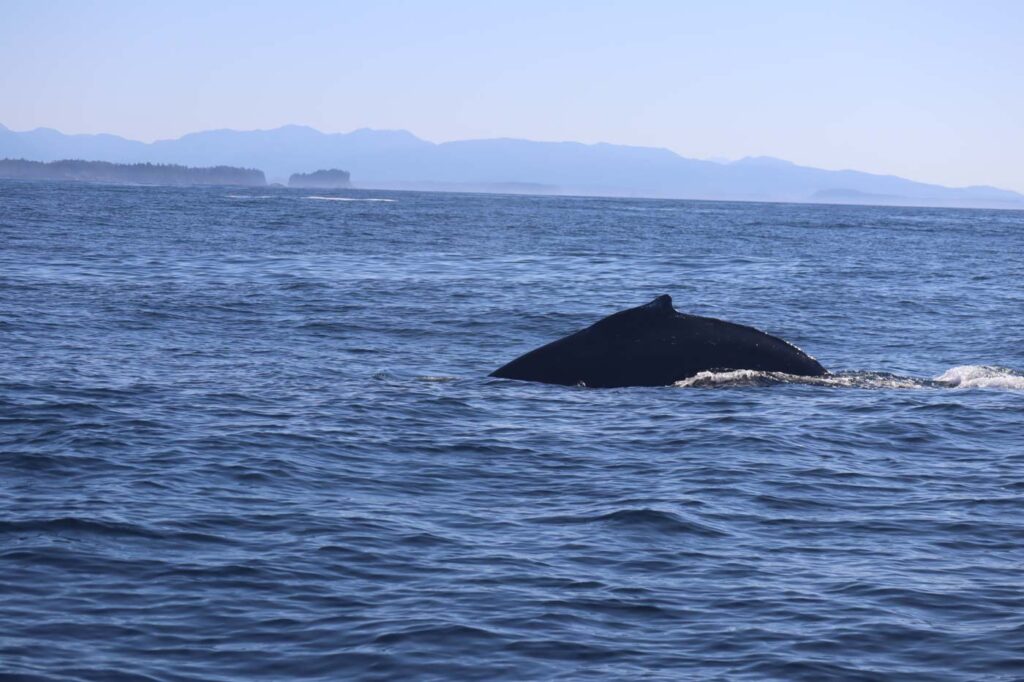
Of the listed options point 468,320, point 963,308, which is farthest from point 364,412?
point 963,308

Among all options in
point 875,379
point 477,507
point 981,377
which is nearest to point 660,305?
point 875,379

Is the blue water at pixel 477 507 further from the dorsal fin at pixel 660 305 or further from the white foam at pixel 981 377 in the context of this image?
the dorsal fin at pixel 660 305

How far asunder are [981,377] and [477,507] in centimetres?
1042

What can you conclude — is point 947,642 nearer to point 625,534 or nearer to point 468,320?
point 625,534

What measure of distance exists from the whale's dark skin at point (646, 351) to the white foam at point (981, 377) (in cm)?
350

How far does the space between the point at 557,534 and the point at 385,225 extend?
6456 cm

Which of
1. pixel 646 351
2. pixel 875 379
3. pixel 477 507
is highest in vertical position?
pixel 646 351

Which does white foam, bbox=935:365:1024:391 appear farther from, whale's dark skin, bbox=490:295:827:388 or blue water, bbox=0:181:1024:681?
whale's dark skin, bbox=490:295:827:388

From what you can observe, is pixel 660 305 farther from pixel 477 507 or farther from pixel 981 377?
pixel 981 377

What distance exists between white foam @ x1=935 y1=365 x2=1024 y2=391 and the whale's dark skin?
3.50 metres

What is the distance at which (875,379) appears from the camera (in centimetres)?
1800

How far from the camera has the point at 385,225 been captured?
73.5m

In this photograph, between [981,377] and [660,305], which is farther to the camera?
[981,377]

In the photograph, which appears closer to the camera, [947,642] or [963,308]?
[947,642]
